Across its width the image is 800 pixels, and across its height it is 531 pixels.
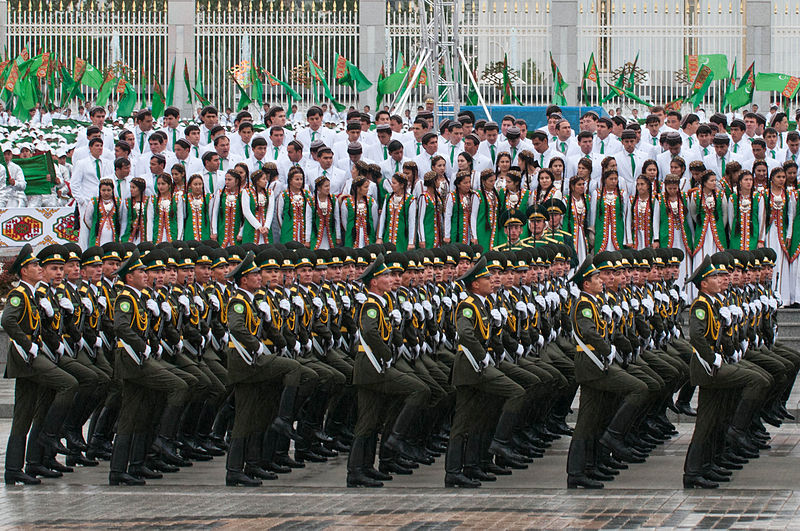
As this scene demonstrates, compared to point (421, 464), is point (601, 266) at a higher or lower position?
higher

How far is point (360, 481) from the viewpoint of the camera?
36.4 ft

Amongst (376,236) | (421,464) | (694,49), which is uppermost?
(694,49)

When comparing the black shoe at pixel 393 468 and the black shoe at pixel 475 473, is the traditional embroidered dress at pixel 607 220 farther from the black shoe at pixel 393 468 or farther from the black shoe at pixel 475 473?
the black shoe at pixel 475 473

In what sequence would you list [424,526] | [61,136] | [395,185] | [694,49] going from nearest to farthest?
[424,526], [395,185], [61,136], [694,49]

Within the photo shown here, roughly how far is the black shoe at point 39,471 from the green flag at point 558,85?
18539 millimetres

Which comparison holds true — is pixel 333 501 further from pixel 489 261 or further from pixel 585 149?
pixel 585 149

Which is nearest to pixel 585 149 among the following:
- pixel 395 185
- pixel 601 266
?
pixel 395 185

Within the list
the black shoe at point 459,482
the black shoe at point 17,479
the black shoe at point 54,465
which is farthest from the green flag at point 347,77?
the black shoe at point 459,482

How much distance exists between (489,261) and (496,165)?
6678 millimetres

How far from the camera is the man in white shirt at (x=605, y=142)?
18.5 meters

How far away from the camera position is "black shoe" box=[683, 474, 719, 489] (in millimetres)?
10727

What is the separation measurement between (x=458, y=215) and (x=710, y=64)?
11.3m

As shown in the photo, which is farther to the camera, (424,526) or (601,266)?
(601,266)

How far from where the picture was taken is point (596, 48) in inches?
1262
